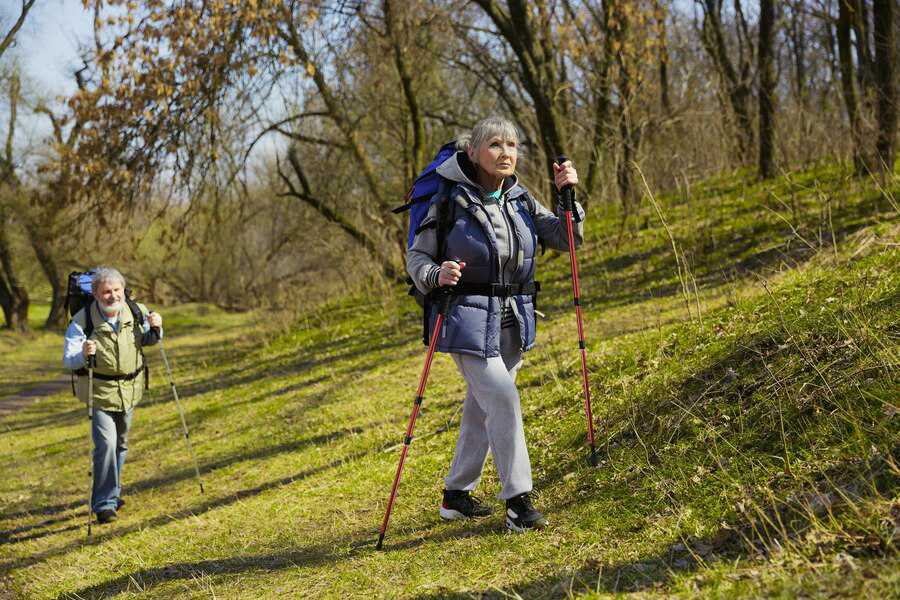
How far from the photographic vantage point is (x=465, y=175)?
4262mm

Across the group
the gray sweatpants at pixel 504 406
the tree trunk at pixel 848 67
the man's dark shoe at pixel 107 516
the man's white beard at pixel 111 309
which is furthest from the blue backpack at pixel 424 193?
the tree trunk at pixel 848 67

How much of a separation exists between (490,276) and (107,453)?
13.9ft

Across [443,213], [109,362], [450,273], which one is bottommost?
[109,362]

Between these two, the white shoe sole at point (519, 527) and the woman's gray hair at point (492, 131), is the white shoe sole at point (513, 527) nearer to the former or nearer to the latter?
the white shoe sole at point (519, 527)

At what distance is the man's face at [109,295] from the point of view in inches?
259

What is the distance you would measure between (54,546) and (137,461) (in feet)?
8.63

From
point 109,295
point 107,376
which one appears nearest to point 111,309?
point 109,295

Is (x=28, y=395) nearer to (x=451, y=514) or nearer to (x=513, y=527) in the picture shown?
(x=451, y=514)

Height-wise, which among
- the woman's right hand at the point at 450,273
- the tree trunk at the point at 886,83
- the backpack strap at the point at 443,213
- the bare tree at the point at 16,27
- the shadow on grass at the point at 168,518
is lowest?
the shadow on grass at the point at 168,518

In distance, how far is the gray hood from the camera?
14.0 feet

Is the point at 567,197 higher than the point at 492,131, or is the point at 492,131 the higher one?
the point at 492,131

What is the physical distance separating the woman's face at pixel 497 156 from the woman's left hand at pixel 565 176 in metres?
0.34

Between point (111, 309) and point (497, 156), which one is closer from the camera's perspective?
point (497, 156)

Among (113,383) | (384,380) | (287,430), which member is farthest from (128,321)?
(384,380)
